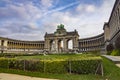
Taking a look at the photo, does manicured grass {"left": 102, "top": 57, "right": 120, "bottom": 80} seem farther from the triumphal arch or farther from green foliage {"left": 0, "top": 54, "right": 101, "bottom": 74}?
the triumphal arch

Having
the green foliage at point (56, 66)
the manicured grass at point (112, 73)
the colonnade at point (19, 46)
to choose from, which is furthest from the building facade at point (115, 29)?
the colonnade at point (19, 46)

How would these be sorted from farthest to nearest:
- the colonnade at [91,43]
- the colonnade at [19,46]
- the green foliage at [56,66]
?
the colonnade at [19,46]
the colonnade at [91,43]
the green foliage at [56,66]

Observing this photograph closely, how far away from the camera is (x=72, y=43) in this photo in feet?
405

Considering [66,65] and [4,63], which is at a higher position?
[66,65]

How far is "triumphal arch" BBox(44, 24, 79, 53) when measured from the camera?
121438mm

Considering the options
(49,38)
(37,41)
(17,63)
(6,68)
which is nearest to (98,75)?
(17,63)

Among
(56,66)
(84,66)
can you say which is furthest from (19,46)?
(84,66)

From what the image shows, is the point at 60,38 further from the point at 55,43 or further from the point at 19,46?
the point at 19,46

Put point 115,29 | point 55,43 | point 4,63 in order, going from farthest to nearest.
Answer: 1. point 55,43
2. point 115,29
3. point 4,63

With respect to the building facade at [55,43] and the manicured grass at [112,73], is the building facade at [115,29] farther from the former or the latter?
the building facade at [55,43]

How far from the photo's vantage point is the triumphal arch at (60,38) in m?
121

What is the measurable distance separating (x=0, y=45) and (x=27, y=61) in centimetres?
9692

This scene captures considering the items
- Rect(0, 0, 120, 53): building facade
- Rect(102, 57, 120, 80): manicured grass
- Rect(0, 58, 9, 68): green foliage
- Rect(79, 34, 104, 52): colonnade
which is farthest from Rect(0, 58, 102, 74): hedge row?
Rect(0, 0, 120, 53): building facade

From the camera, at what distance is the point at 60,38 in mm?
123750
